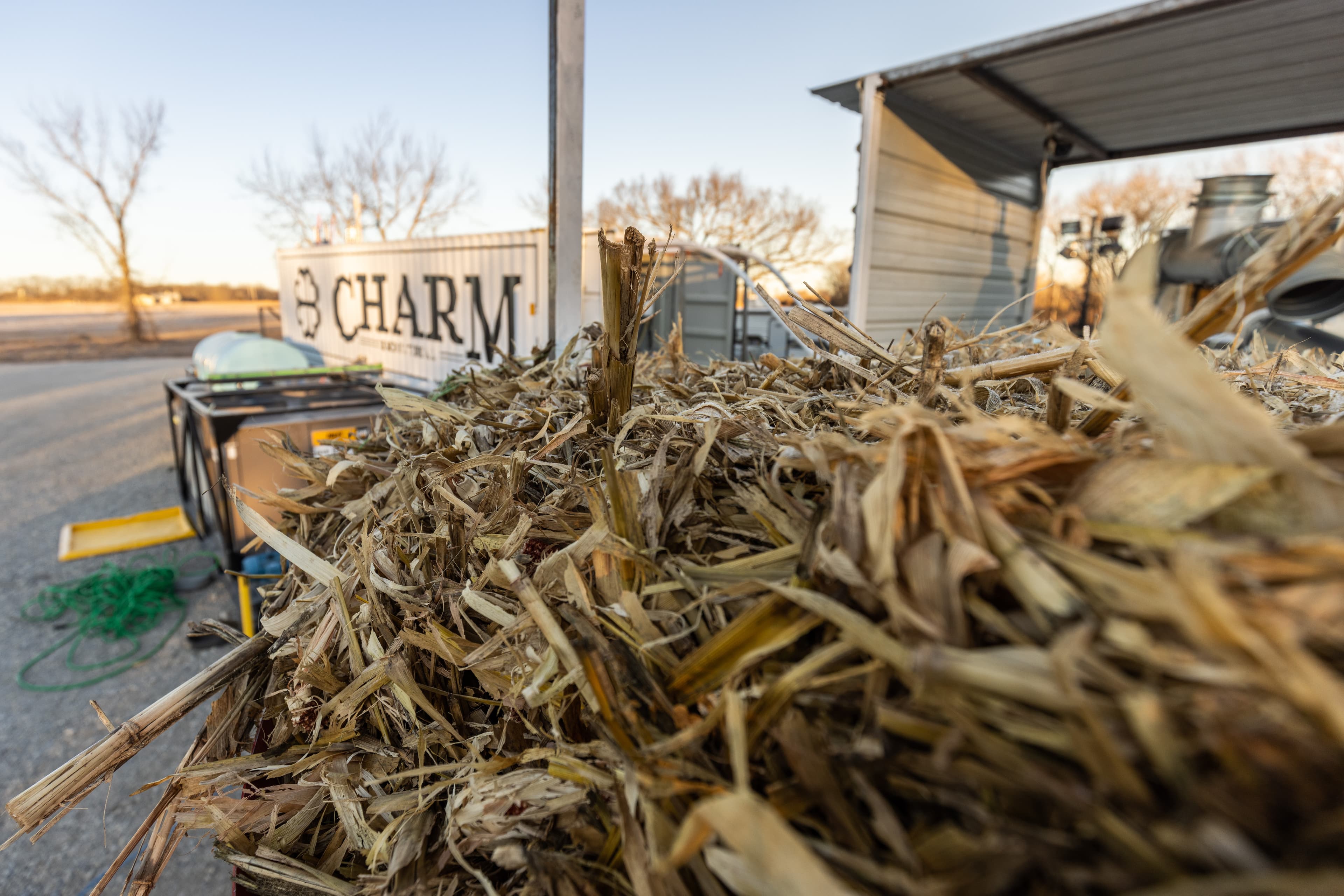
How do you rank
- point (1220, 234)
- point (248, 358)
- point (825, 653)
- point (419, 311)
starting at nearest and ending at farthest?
point (825, 653) → point (1220, 234) → point (248, 358) → point (419, 311)

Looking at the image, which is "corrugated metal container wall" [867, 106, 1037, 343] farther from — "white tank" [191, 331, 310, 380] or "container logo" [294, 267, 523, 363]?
"white tank" [191, 331, 310, 380]

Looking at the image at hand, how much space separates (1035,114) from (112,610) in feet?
30.3

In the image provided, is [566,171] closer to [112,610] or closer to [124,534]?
[112,610]

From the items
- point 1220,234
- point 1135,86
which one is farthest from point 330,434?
point 1220,234

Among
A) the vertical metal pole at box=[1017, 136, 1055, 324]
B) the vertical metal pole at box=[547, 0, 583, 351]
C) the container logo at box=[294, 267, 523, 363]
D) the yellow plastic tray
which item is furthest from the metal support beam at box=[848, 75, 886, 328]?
the yellow plastic tray

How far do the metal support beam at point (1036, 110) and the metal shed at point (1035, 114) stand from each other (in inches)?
0.7

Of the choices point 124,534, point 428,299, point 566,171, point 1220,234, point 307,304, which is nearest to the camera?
point 566,171

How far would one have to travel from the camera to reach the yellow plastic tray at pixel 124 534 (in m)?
6.75

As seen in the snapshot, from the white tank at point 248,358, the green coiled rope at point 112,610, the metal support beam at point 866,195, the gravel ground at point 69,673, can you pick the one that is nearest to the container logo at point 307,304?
the gravel ground at point 69,673

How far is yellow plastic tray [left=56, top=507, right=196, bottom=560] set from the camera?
675cm

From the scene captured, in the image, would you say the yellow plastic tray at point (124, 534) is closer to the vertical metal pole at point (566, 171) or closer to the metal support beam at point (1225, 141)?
the vertical metal pole at point (566, 171)

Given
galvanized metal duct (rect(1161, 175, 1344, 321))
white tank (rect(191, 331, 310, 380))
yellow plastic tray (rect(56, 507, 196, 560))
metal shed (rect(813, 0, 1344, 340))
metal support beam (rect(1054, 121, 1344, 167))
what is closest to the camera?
metal shed (rect(813, 0, 1344, 340))

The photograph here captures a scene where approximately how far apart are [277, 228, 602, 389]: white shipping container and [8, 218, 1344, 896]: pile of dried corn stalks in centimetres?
525

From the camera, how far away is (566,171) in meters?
3.38
